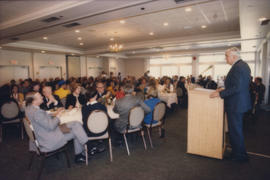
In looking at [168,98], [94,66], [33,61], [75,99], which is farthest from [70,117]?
[94,66]

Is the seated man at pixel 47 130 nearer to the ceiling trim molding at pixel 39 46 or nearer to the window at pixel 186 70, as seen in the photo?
the ceiling trim molding at pixel 39 46

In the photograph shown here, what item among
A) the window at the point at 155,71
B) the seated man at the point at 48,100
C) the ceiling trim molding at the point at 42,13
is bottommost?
the seated man at the point at 48,100

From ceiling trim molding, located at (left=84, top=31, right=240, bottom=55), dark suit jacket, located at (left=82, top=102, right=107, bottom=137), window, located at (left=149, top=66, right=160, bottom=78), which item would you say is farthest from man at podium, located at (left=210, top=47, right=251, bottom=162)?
window, located at (left=149, top=66, right=160, bottom=78)

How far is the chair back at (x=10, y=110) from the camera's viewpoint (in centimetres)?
412

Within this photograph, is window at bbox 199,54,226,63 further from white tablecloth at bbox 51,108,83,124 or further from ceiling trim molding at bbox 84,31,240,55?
white tablecloth at bbox 51,108,83,124

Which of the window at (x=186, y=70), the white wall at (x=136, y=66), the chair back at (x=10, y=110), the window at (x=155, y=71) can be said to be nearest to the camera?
the chair back at (x=10, y=110)

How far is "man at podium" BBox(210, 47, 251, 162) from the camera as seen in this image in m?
2.77

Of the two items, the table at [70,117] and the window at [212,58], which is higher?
the window at [212,58]

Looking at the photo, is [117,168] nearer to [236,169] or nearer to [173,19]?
[236,169]

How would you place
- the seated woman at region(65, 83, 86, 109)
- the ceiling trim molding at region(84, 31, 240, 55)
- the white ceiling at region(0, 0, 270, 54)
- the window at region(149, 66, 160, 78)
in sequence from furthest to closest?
the window at region(149, 66, 160, 78) < the ceiling trim molding at region(84, 31, 240, 55) < the seated woman at region(65, 83, 86, 109) < the white ceiling at region(0, 0, 270, 54)

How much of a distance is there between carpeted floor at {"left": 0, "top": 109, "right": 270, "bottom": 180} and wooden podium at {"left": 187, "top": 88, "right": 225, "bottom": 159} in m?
0.21

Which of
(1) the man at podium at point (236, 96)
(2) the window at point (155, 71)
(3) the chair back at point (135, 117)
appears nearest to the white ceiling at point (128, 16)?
(1) the man at podium at point (236, 96)

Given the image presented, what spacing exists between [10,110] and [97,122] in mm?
2735

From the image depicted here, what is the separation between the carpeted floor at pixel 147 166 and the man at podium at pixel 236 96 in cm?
41
